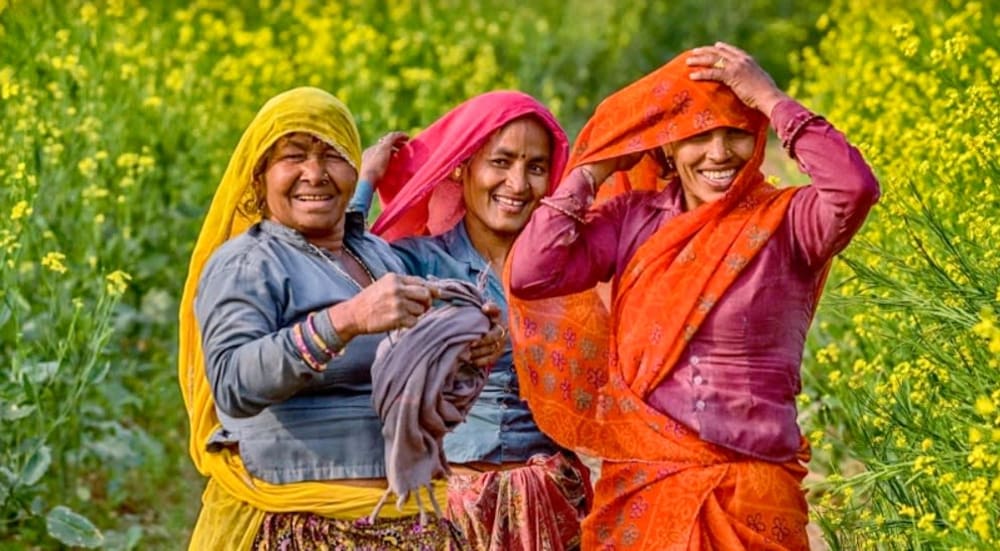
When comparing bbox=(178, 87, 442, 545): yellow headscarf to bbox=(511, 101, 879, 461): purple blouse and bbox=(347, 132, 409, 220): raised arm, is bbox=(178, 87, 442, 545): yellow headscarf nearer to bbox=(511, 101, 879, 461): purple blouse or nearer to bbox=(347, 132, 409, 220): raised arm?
bbox=(511, 101, 879, 461): purple blouse

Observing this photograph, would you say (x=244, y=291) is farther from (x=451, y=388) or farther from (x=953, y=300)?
(x=953, y=300)

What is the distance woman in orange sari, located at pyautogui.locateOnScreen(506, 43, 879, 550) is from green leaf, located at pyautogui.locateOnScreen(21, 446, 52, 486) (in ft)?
7.78

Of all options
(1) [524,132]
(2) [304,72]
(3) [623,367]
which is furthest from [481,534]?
(2) [304,72]

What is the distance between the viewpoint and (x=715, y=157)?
15.9ft

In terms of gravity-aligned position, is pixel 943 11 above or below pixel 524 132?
above

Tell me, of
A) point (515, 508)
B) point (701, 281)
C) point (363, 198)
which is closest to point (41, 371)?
point (363, 198)

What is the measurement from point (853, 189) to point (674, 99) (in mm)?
489

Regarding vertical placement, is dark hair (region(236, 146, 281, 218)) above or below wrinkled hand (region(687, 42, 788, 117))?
below

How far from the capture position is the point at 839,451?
23.4 ft

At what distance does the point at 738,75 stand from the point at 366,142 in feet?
19.4

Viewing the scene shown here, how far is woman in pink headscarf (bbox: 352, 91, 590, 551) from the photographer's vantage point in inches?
215

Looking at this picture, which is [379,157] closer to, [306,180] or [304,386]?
[306,180]

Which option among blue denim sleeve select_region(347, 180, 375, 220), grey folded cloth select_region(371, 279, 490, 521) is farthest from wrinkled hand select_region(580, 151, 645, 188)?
blue denim sleeve select_region(347, 180, 375, 220)

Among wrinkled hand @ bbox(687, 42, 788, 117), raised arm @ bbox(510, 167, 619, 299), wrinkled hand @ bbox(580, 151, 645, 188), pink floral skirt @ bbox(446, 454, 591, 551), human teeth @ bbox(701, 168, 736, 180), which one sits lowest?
pink floral skirt @ bbox(446, 454, 591, 551)
